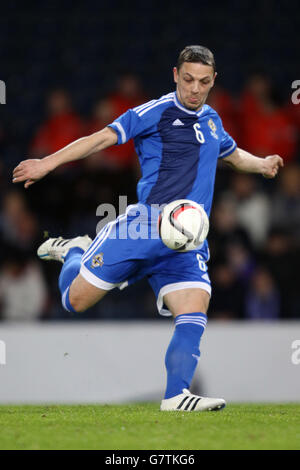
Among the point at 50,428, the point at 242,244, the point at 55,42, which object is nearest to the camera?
the point at 50,428

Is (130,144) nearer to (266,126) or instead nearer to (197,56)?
(266,126)

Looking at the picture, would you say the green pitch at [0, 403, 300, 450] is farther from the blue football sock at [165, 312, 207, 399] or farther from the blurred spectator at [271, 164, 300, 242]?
the blurred spectator at [271, 164, 300, 242]

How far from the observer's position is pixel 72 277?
6102 mm

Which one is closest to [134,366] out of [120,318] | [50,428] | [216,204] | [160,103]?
[120,318]

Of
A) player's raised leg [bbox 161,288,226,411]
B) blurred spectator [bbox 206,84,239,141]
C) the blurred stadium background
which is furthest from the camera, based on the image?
blurred spectator [bbox 206,84,239,141]

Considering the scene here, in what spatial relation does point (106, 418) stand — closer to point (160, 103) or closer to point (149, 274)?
point (149, 274)

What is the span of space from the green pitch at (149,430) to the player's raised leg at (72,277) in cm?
76

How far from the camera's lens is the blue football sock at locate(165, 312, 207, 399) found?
5.57 metres

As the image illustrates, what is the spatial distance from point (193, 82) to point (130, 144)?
17.0 ft

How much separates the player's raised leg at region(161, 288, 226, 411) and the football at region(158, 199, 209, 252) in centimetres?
36

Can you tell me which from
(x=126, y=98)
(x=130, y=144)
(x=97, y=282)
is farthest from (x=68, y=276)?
(x=126, y=98)

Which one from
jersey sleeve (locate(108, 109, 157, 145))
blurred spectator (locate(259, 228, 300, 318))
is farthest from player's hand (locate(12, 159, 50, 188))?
blurred spectator (locate(259, 228, 300, 318))
